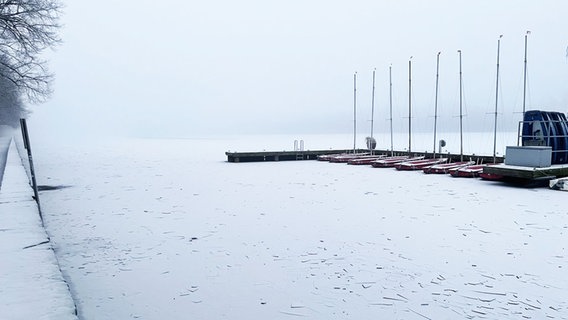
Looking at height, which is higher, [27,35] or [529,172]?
[27,35]

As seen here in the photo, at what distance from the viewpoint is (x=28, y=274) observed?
396 cm

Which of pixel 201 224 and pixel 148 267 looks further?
pixel 201 224

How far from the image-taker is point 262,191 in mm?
12297

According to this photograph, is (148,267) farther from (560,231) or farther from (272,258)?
(560,231)

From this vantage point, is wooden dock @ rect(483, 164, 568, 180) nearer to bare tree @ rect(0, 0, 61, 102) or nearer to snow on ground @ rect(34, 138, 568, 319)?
snow on ground @ rect(34, 138, 568, 319)

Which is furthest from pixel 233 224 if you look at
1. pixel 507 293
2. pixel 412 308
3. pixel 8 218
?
pixel 507 293

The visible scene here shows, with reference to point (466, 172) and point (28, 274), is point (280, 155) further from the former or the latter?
point (28, 274)

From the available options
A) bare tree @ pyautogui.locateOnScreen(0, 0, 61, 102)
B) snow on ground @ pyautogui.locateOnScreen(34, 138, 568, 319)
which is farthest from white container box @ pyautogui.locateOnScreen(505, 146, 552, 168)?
bare tree @ pyautogui.locateOnScreen(0, 0, 61, 102)

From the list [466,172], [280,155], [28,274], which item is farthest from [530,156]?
[280,155]

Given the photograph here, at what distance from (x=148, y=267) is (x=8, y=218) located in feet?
9.77

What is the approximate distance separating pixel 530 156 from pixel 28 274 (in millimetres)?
14923

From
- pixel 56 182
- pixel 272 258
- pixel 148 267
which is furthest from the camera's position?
pixel 56 182

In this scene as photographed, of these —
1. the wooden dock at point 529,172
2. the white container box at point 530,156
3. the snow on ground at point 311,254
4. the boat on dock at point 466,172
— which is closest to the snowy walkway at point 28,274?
the snow on ground at point 311,254

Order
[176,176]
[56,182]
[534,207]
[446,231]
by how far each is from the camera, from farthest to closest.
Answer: [176,176]
[56,182]
[534,207]
[446,231]
